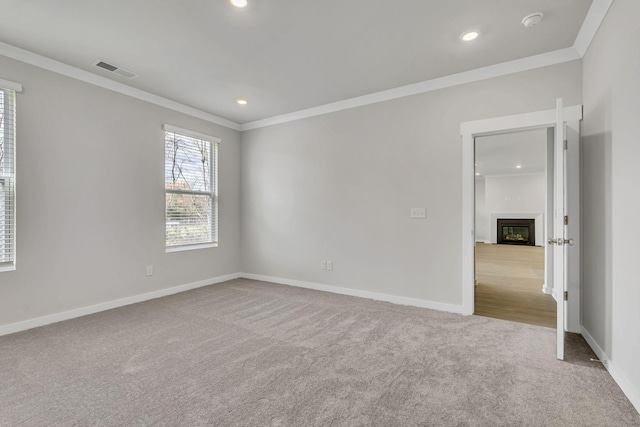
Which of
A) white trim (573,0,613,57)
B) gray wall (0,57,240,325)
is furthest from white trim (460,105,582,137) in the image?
gray wall (0,57,240,325)

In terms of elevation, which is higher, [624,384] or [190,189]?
[190,189]

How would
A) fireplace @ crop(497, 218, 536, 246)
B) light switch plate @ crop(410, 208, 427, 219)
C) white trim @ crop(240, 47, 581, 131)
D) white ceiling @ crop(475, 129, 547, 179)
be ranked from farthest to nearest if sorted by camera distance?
fireplace @ crop(497, 218, 536, 246)
white ceiling @ crop(475, 129, 547, 179)
light switch plate @ crop(410, 208, 427, 219)
white trim @ crop(240, 47, 581, 131)

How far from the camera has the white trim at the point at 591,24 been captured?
211 cm

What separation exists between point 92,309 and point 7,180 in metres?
1.51

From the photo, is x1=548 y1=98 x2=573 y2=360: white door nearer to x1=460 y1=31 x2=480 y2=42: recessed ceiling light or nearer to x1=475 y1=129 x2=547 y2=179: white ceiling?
x1=460 y1=31 x2=480 y2=42: recessed ceiling light

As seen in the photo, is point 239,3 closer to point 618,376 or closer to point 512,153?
point 618,376

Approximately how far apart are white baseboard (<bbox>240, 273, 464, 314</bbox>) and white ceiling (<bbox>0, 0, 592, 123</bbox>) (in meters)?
2.56

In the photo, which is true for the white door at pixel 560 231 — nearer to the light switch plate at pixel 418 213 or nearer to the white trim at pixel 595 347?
the white trim at pixel 595 347

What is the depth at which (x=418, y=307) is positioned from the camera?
3.45 metres

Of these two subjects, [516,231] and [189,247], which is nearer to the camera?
[189,247]

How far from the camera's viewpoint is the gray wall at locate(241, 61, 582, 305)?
321cm

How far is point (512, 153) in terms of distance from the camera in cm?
717

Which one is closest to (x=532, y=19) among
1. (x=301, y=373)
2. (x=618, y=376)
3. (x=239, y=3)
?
(x=239, y=3)

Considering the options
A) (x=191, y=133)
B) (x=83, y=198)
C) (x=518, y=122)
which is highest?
(x=191, y=133)
